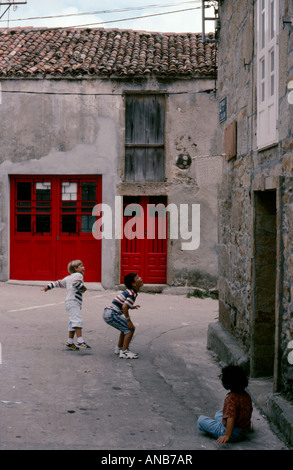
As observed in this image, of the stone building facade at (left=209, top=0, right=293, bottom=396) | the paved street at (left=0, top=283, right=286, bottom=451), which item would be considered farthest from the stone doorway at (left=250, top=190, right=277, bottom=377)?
the paved street at (left=0, top=283, right=286, bottom=451)

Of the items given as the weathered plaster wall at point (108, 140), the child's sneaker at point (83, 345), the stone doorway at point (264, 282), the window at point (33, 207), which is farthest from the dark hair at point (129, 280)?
the window at point (33, 207)

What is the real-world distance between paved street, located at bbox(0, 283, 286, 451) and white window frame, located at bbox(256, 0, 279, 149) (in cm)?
266

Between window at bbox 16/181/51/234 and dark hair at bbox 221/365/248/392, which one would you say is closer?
dark hair at bbox 221/365/248/392

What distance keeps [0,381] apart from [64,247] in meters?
8.92

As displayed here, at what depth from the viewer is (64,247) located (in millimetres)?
15352

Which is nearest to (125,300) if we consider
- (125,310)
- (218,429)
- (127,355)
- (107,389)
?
(125,310)

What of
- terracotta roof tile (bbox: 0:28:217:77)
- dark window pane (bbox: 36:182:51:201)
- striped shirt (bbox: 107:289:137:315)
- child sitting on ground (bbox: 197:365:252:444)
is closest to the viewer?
child sitting on ground (bbox: 197:365:252:444)

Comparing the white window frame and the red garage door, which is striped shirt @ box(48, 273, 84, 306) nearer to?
the white window frame

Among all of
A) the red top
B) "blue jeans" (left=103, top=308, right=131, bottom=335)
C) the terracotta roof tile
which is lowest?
the red top

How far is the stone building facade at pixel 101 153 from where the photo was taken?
48.8 ft

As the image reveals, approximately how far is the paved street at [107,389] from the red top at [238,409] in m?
0.17

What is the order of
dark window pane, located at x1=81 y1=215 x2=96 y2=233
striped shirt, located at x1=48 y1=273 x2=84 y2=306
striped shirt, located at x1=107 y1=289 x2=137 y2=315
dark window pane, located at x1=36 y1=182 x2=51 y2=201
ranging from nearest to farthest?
striped shirt, located at x1=107 y1=289 x2=137 y2=315 → striped shirt, located at x1=48 y1=273 x2=84 y2=306 → dark window pane, located at x1=81 y1=215 x2=96 y2=233 → dark window pane, located at x1=36 y1=182 x2=51 y2=201

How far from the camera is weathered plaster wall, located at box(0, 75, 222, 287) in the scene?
48.8ft
